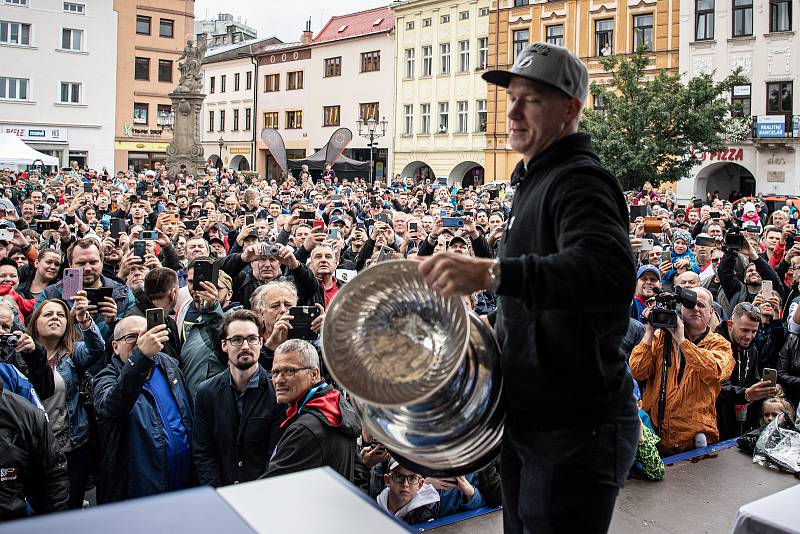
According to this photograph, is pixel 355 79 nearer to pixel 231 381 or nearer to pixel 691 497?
pixel 231 381

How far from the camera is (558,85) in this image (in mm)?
2258

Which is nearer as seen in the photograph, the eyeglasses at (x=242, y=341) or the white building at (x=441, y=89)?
the eyeglasses at (x=242, y=341)

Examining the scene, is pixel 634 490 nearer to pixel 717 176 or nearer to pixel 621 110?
pixel 621 110

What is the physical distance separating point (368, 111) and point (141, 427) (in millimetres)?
45224

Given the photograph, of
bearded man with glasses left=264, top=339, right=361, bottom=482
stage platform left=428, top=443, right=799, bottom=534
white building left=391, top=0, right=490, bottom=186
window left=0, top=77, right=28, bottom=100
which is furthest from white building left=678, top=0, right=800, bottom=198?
window left=0, top=77, right=28, bottom=100

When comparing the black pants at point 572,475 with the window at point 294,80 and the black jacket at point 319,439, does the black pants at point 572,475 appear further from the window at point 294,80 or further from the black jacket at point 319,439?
the window at point 294,80

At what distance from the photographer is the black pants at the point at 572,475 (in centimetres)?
212

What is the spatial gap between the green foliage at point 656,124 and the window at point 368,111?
2228 cm

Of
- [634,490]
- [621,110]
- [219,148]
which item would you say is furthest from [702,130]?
[219,148]

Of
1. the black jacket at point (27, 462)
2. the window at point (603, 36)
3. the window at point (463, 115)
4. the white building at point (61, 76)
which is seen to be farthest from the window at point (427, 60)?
the black jacket at point (27, 462)

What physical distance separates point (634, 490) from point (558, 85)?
11.0ft

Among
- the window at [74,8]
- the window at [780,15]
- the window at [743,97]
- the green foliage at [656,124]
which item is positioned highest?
the window at [74,8]

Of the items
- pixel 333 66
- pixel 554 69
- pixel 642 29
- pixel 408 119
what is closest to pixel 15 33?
pixel 333 66

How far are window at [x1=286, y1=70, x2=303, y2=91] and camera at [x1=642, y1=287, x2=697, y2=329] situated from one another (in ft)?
168
